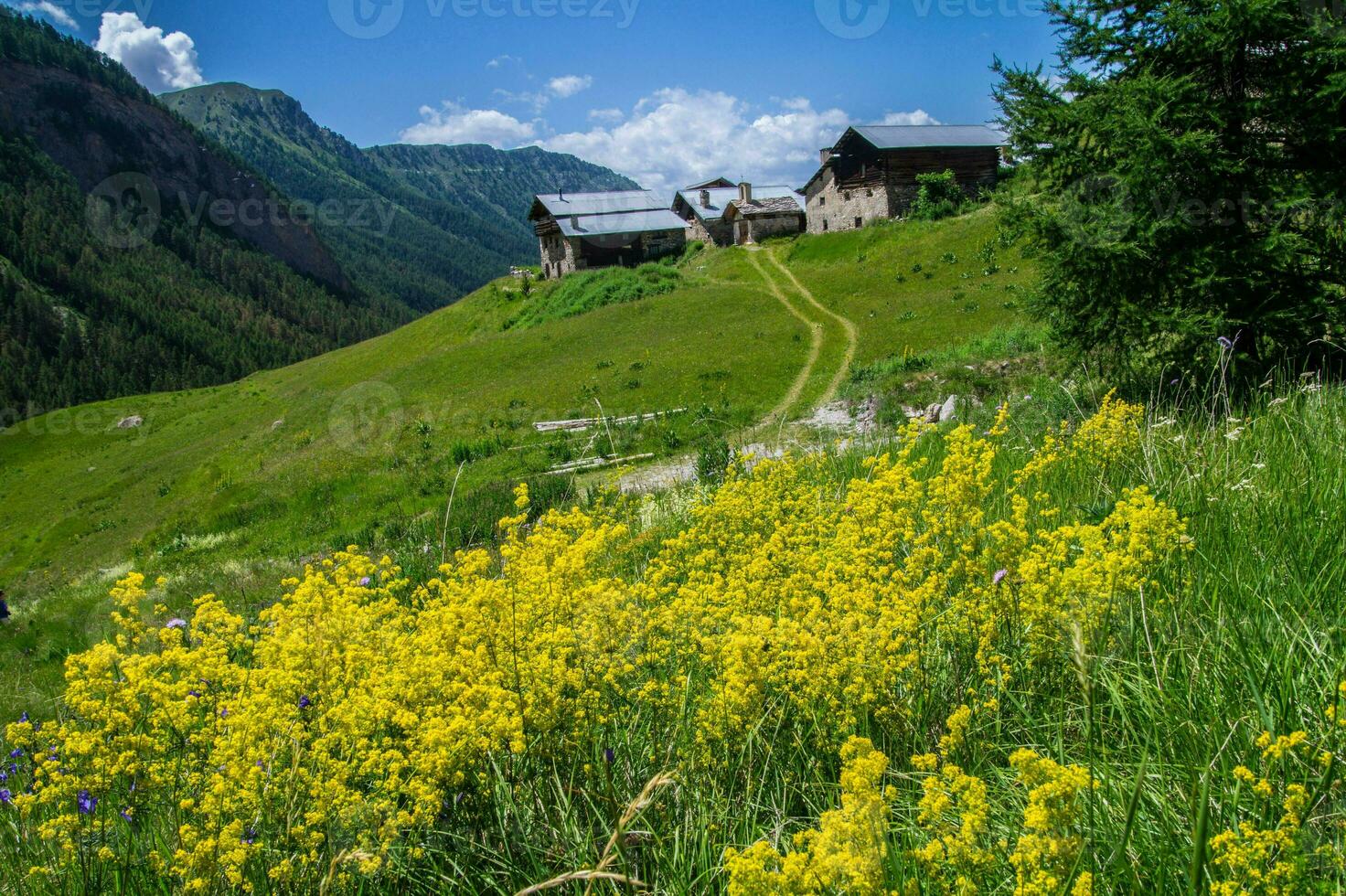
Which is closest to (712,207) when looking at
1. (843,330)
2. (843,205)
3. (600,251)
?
(600,251)

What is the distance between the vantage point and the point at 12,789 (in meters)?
4.53

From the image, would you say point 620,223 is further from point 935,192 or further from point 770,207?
point 935,192

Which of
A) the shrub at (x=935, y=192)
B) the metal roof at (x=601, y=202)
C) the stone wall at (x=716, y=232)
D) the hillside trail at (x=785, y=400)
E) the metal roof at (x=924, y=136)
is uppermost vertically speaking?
the metal roof at (x=601, y=202)

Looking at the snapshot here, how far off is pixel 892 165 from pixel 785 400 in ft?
116

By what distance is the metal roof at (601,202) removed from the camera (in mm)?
77562

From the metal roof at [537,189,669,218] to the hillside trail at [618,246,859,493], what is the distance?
33557 mm

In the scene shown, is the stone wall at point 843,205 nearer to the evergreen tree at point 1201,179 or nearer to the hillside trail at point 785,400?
the hillside trail at point 785,400

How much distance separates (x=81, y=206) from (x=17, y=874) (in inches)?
9209

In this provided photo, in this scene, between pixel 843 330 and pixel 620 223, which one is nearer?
pixel 843 330

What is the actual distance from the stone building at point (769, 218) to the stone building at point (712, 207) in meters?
1.53

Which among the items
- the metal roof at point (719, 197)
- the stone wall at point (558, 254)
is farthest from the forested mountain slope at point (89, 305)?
the metal roof at point (719, 197)

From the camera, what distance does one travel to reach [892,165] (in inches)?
2117

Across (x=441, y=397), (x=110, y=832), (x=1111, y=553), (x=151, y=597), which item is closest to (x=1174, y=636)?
(x=1111, y=553)

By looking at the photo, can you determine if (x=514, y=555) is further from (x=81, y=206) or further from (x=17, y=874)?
(x=81, y=206)
